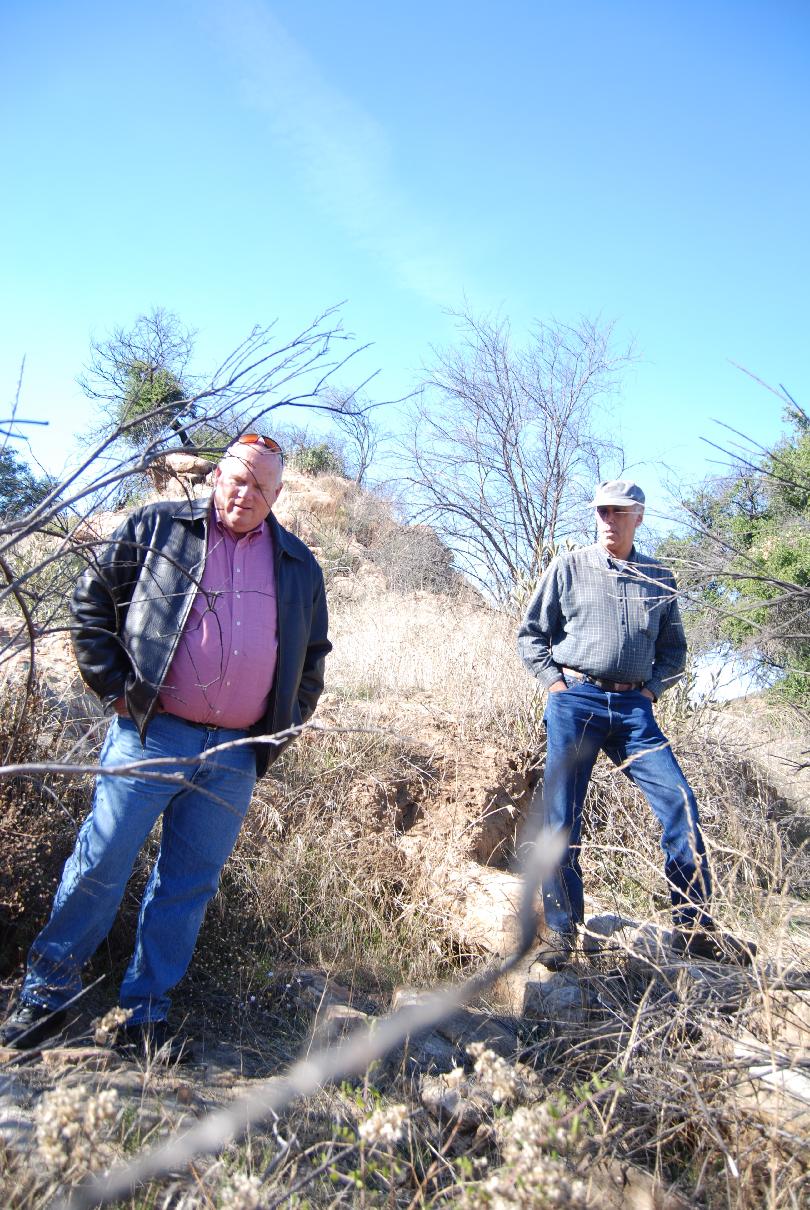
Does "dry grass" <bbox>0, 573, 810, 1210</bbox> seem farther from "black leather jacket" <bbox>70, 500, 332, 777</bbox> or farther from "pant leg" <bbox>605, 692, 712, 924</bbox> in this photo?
"black leather jacket" <bbox>70, 500, 332, 777</bbox>

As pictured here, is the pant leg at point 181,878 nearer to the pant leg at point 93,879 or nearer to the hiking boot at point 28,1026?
the pant leg at point 93,879

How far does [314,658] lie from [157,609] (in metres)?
0.71

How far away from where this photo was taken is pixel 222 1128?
2.54 meters

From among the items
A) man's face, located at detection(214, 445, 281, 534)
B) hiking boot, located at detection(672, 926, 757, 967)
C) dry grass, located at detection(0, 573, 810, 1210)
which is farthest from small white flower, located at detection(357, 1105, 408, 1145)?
man's face, located at detection(214, 445, 281, 534)

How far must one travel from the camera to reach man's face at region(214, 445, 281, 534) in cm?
300

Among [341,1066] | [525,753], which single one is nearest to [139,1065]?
[341,1066]

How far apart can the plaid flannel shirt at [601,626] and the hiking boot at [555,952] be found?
1.15m

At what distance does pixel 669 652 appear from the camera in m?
4.24

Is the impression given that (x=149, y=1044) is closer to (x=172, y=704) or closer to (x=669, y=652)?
(x=172, y=704)

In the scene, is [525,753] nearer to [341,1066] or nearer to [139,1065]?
[341,1066]

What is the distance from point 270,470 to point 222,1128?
206 cm

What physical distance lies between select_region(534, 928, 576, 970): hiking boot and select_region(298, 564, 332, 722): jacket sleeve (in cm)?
152

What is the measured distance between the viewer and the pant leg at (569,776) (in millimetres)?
3924

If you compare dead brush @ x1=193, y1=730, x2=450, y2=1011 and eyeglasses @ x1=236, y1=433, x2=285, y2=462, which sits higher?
eyeglasses @ x1=236, y1=433, x2=285, y2=462
